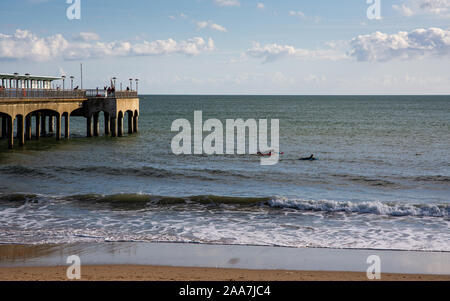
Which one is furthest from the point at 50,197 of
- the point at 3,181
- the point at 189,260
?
the point at 189,260

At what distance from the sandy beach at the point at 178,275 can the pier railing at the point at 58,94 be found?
2379cm

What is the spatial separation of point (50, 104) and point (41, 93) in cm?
105

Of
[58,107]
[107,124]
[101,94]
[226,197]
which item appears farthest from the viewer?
[107,124]

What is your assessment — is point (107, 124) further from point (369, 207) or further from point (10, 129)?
point (369, 207)

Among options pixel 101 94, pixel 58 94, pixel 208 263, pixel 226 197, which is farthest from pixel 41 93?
pixel 208 263

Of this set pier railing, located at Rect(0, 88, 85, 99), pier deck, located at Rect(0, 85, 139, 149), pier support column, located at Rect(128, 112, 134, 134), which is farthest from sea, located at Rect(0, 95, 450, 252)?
pier support column, located at Rect(128, 112, 134, 134)

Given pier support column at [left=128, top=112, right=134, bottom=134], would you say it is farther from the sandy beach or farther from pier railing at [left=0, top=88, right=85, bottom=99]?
the sandy beach

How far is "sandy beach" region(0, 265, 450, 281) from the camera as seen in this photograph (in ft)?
39.7

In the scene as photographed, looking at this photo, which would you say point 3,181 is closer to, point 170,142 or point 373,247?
point 373,247

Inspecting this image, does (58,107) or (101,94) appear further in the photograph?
(101,94)

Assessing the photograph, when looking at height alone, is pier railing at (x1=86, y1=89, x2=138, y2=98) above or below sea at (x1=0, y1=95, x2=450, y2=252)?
above

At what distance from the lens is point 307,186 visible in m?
27.1

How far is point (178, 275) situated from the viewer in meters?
12.4

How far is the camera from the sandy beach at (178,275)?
1210 cm
